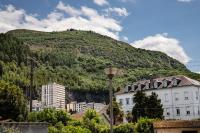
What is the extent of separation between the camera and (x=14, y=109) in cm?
5334

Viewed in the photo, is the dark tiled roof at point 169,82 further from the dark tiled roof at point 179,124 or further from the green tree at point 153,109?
the dark tiled roof at point 179,124

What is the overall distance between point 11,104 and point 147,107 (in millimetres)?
24056

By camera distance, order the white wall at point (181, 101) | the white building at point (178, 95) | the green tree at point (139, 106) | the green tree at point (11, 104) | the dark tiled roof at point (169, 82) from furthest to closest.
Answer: the dark tiled roof at point (169, 82), the white building at point (178, 95), the white wall at point (181, 101), the green tree at point (139, 106), the green tree at point (11, 104)

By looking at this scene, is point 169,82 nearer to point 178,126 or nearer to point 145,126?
point 145,126

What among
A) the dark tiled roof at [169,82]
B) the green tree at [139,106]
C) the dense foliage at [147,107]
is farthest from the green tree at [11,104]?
the dark tiled roof at [169,82]

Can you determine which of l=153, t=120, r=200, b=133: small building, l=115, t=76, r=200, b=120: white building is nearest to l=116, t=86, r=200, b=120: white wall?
l=115, t=76, r=200, b=120: white building

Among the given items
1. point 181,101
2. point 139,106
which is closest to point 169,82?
point 181,101

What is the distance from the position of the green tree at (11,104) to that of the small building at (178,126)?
1200 inches

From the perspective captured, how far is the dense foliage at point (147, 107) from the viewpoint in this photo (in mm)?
65188

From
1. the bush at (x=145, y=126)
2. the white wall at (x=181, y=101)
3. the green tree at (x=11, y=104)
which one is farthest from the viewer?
the white wall at (x=181, y=101)

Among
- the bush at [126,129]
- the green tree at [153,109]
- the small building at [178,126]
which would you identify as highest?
the green tree at [153,109]

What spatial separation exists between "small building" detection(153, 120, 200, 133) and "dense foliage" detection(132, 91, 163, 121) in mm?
39001

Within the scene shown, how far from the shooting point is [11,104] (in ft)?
176

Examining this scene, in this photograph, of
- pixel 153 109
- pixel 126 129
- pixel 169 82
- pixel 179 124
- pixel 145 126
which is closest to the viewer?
pixel 179 124
